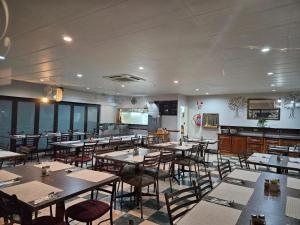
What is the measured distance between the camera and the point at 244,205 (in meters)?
1.63

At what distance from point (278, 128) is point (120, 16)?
7.79 m

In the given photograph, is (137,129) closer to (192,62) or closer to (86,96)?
(86,96)

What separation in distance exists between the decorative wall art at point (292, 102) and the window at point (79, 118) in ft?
28.2

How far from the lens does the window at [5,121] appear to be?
22.0ft

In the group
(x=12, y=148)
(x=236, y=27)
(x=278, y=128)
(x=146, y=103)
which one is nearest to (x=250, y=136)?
(x=278, y=128)

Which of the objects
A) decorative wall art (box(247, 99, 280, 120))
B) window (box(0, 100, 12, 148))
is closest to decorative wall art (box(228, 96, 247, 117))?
decorative wall art (box(247, 99, 280, 120))

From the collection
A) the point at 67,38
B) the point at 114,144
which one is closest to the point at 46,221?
the point at 67,38

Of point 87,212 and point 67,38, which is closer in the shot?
point 87,212

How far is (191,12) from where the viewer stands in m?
2.09

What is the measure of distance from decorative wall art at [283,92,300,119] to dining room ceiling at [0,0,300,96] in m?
3.45

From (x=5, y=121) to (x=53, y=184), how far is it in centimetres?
630

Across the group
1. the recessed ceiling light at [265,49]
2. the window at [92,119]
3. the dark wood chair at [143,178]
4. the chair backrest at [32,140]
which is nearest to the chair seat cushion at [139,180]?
the dark wood chair at [143,178]

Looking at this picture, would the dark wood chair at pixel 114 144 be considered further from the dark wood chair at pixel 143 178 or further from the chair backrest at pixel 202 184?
the chair backrest at pixel 202 184

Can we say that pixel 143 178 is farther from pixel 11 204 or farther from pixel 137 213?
pixel 11 204
